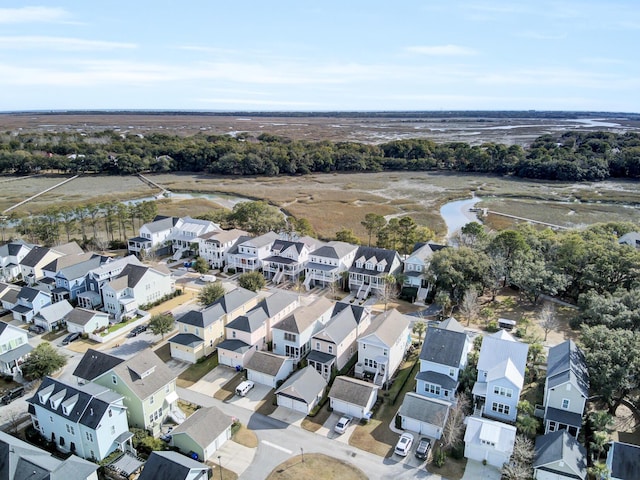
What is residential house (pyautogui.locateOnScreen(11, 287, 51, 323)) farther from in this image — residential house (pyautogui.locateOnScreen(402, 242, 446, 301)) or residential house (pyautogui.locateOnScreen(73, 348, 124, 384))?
residential house (pyautogui.locateOnScreen(402, 242, 446, 301))

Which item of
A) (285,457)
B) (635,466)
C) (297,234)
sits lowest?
(285,457)

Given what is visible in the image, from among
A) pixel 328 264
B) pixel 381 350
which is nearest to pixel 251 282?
pixel 328 264

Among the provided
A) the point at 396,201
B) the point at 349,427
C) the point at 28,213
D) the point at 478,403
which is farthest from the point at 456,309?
the point at 28,213

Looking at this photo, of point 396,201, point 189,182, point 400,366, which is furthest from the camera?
point 189,182

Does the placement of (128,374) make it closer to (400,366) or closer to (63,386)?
(63,386)

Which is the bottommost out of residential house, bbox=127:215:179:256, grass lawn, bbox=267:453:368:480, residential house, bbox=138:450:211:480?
grass lawn, bbox=267:453:368:480

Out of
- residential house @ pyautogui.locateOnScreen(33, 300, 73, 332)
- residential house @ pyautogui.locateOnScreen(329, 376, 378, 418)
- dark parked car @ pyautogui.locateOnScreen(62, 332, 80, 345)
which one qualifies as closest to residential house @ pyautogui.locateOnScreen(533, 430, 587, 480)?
residential house @ pyautogui.locateOnScreen(329, 376, 378, 418)

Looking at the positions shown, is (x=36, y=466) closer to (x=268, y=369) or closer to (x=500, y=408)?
(x=268, y=369)
